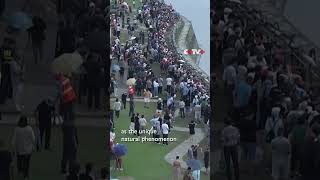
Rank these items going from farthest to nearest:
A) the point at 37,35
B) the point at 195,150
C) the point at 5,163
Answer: the point at 37,35
the point at 195,150
the point at 5,163

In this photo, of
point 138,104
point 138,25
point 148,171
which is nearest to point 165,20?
point 138,25

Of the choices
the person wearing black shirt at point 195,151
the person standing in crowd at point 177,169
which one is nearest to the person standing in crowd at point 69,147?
the person standing in crowd at point 177,169

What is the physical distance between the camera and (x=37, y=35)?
12703mm

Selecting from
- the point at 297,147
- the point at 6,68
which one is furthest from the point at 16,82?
the point at 297,147

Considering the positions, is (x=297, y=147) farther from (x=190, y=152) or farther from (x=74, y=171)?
(x=74, y=171)

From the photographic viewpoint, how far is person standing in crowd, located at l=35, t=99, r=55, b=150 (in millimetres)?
12594

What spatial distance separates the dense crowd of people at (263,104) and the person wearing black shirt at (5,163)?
292 centimetres

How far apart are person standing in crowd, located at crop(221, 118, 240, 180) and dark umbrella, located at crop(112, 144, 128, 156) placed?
1.34 m

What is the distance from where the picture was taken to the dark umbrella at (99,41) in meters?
12.6

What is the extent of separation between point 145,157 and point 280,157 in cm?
184

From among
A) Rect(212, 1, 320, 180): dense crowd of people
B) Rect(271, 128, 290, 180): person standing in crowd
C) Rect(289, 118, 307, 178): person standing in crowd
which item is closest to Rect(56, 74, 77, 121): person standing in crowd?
Rect(212, 1, 320, 180): dense crowd of people

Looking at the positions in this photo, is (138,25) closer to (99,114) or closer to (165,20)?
(165,20)

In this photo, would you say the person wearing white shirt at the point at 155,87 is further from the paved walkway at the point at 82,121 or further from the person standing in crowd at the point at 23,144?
the person standing in crowd at the point at 23,144

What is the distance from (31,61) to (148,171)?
2183 millimetres
